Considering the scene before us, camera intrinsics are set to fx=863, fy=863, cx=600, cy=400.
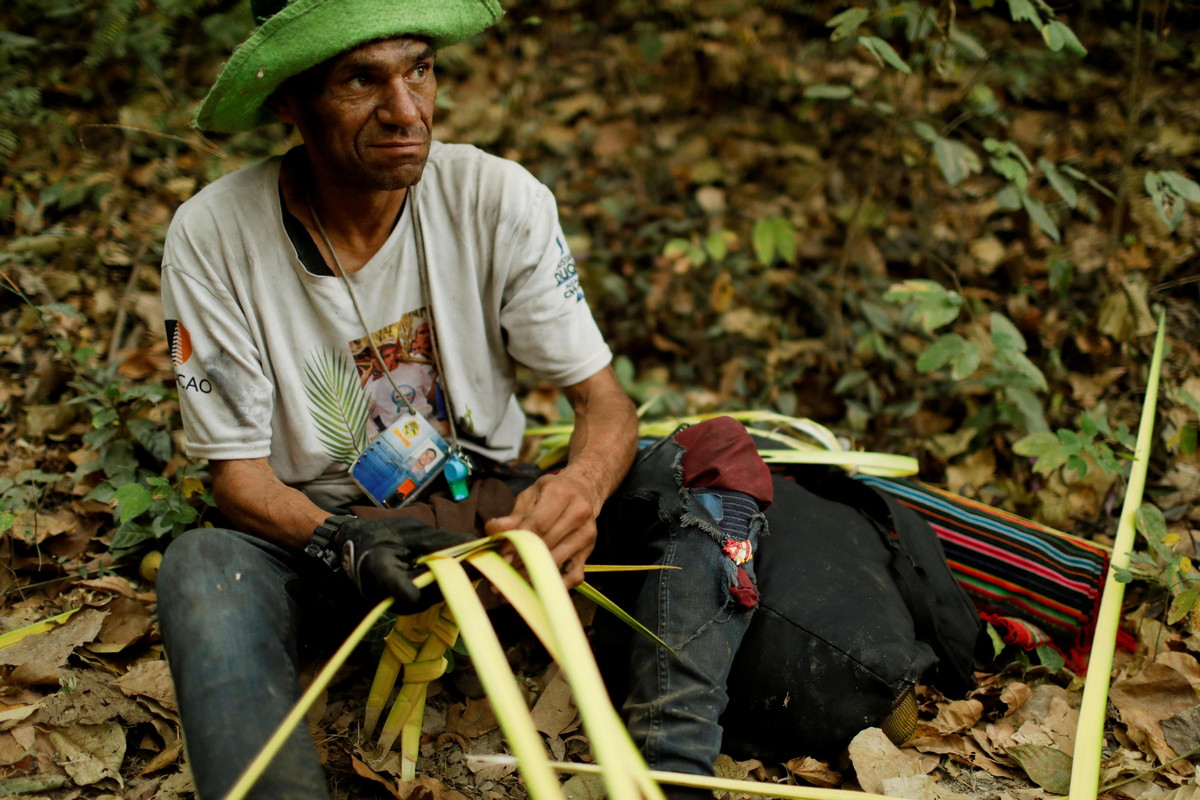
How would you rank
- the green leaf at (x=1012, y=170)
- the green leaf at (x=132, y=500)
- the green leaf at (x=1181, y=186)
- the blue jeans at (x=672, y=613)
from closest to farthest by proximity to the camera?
the blue jeans at (x=672, y=613) → the green leaf at (x=132, y=500) → the green leaf at (x=1181, y=186) → the green leaf at (x=1012, y=170)

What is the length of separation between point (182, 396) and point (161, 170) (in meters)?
2.25

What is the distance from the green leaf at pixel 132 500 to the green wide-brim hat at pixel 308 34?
3.18ft

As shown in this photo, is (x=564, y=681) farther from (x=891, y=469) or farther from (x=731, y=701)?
(x=891, y=469)

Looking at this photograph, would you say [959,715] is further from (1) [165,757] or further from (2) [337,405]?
(1) [165,757]

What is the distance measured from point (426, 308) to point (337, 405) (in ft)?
1.03

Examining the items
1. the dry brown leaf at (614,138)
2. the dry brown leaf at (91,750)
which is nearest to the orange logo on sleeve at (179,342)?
the dry brown leaf at (91,750)

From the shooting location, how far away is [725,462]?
75.1 inches

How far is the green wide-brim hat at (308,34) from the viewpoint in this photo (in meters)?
1.68

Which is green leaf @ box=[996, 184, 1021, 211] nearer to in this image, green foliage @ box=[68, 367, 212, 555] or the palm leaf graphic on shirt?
the palm leaf graphic on shirt

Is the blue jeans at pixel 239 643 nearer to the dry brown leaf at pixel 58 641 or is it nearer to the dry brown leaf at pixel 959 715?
the dry brown leaf at pixel 58 641

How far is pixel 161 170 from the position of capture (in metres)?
3.65

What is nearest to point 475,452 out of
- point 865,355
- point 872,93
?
point 865,355

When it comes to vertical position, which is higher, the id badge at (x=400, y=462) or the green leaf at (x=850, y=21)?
the green leaf at (x=850, y=21)

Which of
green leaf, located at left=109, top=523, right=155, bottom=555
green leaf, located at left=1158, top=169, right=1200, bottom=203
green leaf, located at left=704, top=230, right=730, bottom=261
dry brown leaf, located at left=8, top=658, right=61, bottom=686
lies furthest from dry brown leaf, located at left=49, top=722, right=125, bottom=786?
green leaf, located at left=1158, top=169, right=1200, bottom=203
